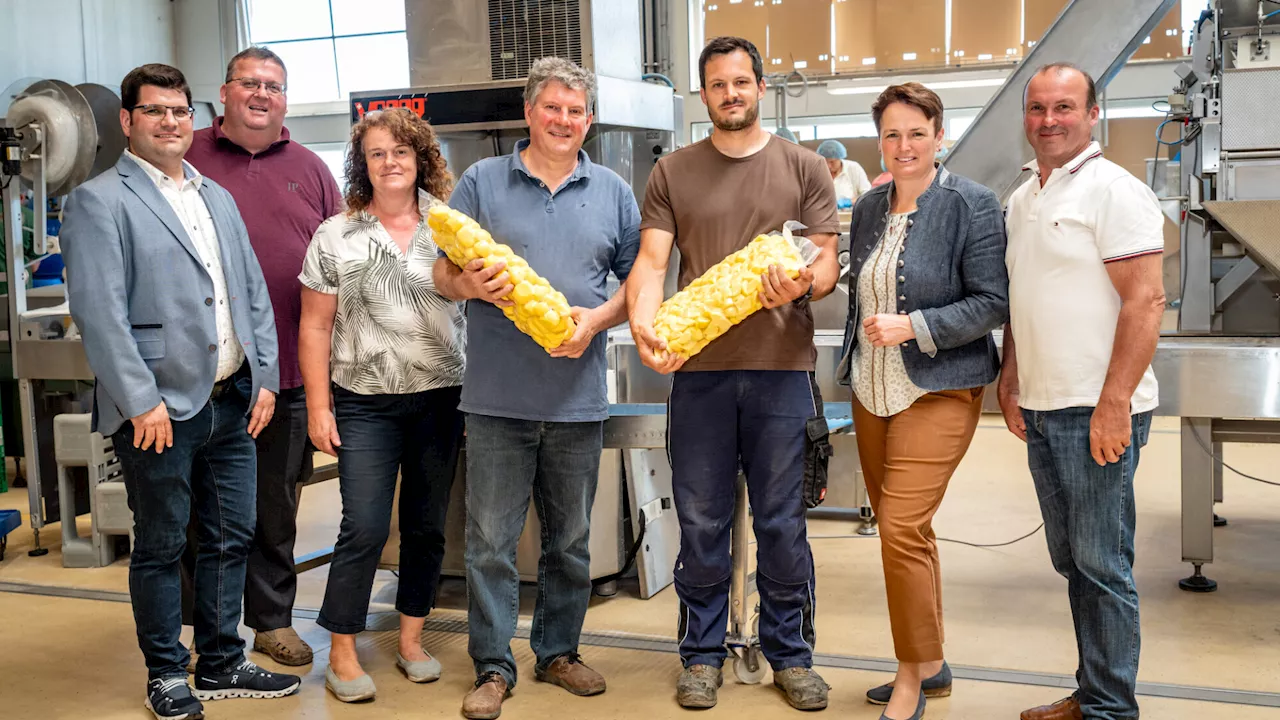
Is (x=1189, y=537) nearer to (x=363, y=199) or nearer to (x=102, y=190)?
(x=363, y=199)

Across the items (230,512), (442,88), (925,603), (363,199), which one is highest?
(442,88)

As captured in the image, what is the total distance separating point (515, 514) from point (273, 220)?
1127 millimetres

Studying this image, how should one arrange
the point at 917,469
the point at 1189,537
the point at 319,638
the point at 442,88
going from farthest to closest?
1. the point at 442,88
2. the point at 1189,537
3. the point at 319,638
4. the point at 917,469

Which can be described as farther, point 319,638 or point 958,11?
point 958,11

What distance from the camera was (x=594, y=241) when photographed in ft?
8.81

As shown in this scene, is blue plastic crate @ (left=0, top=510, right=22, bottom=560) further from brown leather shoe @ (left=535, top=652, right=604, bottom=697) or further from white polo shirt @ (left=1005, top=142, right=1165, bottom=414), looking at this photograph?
white polo shirt @ (left=1005, top=142, right=1165, bottom=414)

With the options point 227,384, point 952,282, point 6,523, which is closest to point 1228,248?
point 952,282

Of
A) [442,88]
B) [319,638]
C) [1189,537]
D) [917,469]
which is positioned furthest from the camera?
[442,88]

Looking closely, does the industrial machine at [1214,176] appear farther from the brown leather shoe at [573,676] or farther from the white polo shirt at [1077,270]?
the brown leather shoe at [573,676]

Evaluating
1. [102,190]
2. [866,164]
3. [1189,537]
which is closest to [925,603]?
[1189,537]

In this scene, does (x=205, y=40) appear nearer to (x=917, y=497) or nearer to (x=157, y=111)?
(x=157, y=111)

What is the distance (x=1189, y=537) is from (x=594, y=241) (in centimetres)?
236

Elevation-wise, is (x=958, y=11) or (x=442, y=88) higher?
(x=958, y=11)

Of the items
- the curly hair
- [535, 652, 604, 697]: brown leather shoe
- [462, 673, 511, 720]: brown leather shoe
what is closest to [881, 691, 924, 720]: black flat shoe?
[535, 652, 604, 697]: brown leather shoe
